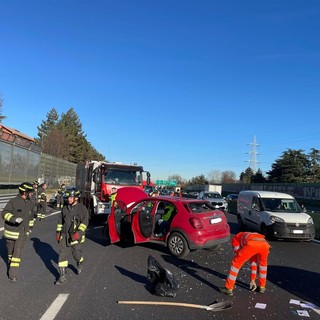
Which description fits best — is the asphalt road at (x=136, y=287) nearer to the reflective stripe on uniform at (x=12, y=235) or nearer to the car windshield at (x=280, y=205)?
the reflective stripe on uniform at (x=12, y=235)

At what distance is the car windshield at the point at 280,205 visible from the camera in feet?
46.7

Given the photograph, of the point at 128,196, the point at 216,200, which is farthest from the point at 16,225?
the point at 216,200

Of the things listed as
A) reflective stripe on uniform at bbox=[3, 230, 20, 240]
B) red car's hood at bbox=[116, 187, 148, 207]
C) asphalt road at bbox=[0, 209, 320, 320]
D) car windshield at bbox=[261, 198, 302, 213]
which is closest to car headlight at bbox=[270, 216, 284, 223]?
car windshield at bbox=[261, 198, 302, 213]

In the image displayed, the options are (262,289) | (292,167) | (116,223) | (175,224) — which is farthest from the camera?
(292,167)

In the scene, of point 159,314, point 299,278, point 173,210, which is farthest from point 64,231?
point 299,278

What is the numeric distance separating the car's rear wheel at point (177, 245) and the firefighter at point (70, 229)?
3.01m

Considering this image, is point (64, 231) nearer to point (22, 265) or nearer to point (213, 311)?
point (22, 265)

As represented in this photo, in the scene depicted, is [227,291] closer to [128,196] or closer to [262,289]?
[262,289]

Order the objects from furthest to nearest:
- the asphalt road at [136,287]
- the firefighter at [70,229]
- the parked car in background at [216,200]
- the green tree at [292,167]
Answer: the green tree at [292,167]
the parked car in background at [216,200]
the firefighter at [70,229]
the asphalt road at [136,287]

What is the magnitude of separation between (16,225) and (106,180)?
10.9m

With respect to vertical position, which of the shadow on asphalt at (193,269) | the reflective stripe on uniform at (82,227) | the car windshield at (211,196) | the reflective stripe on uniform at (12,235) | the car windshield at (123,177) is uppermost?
the car windshield at (123,177)

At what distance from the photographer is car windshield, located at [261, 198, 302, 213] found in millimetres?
14227

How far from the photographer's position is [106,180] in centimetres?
1784

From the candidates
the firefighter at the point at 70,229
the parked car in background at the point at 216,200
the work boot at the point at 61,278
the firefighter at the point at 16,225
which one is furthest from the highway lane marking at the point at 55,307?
the parked car in background at the point at 216,200
